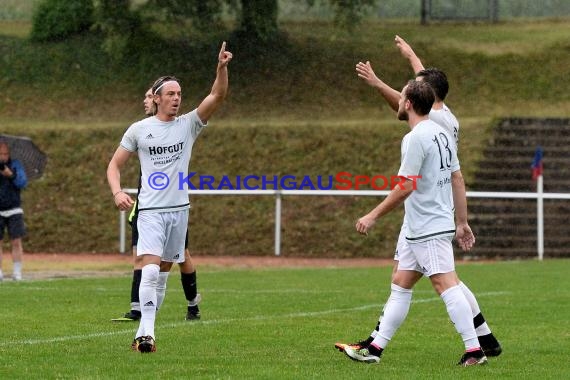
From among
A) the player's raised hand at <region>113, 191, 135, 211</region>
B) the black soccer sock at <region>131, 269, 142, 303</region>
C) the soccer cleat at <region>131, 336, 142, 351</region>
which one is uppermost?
the player's raised hand at <region>113, 191, 135, 211</region>

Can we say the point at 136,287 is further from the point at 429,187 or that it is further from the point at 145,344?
the point at 429,187

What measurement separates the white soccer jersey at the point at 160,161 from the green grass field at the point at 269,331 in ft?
3.98

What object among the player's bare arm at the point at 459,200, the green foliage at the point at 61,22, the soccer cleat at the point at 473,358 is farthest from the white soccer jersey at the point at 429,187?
the green foliage at the point at 61,22

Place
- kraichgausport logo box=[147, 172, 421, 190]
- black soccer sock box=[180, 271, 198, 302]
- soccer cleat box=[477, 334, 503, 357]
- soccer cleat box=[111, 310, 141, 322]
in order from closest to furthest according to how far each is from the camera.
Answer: soccer cleat box=[477, 334, 503, 357] → soccer cleat box=[111, 310, 141, 322] → black soccer sock box=[180, 271, 198, 302] → kraichgausport logo box=[147, 172, 421, 190]

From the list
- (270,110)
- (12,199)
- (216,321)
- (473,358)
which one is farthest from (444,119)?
(270,110)

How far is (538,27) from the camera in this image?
162ft

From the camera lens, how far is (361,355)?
9766 millimetres

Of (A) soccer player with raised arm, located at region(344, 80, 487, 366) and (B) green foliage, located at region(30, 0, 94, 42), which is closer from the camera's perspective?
(A) soccer player with raised arm, located at region(344, 80, 487, 366)

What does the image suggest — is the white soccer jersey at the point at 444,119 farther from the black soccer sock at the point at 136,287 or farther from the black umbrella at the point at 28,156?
the black umbrella at the point at 28,156

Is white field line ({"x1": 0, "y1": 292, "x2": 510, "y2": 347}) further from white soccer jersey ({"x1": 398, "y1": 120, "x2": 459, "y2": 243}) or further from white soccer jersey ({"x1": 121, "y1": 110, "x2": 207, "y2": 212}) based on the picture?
white soccer jersey ({"x1": 398, "y1": 120, "x2": 459, "y2": 243})

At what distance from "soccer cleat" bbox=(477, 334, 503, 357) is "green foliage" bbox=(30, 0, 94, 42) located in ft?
121

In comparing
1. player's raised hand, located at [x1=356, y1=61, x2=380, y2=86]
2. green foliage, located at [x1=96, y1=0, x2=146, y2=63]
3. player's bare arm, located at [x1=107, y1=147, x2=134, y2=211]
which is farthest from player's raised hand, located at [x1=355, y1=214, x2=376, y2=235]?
green foliage, located at [x1=96, y1=0, x2=146, y2=63]

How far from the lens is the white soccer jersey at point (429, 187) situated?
945 cm

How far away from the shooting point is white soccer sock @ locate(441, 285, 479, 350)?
31.1 feet
